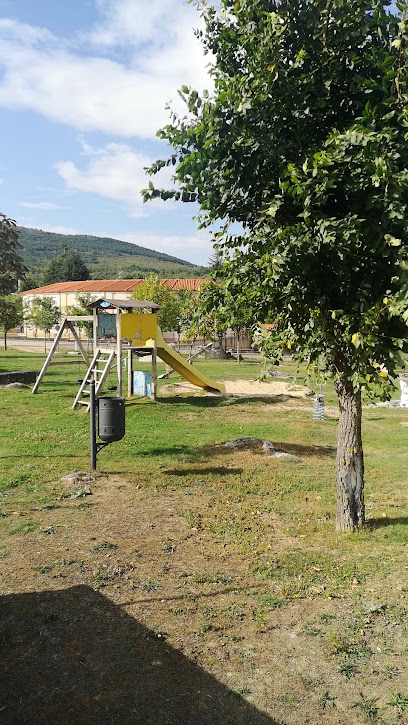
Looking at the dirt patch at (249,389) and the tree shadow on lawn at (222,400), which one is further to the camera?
the dirt patch at (249,389)

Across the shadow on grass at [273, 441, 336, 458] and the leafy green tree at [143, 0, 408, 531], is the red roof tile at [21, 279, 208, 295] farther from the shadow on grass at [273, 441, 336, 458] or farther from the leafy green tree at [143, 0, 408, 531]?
the leafy green tree at [143, 0, 408, 531]

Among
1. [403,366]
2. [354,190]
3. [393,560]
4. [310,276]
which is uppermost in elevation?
[354,190]

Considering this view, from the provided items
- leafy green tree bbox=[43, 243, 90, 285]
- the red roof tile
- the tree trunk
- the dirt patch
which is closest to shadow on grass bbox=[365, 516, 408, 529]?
the tree trunk

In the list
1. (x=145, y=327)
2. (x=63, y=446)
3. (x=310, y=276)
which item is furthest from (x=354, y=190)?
(x=145, y=327)

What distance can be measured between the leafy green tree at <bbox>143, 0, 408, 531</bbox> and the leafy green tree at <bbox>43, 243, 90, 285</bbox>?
104 metres

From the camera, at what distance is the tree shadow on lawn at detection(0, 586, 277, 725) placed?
365cm

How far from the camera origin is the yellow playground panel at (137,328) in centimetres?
1806

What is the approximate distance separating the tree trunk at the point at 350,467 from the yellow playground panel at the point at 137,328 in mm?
11923

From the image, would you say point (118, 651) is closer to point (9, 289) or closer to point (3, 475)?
point (3, 475)

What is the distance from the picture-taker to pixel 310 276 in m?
5.70

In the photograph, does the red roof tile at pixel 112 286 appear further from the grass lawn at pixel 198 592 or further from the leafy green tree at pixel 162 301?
the grass lawn at pixel 198 592

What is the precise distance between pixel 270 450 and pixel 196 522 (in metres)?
4.32

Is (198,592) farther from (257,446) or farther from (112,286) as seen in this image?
(112,286)

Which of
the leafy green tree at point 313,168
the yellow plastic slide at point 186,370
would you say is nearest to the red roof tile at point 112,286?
the yellow plastic slide at point 186,370
